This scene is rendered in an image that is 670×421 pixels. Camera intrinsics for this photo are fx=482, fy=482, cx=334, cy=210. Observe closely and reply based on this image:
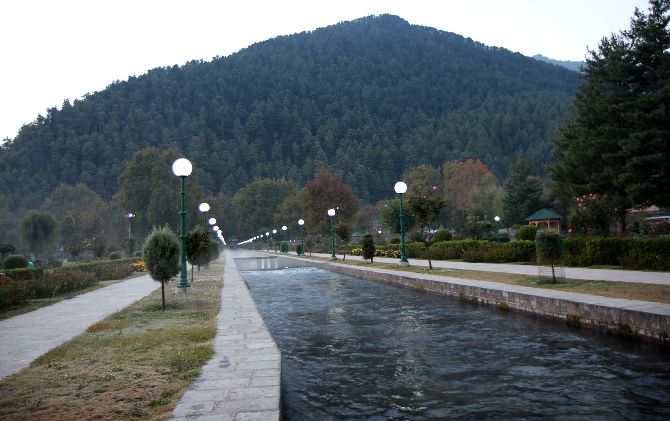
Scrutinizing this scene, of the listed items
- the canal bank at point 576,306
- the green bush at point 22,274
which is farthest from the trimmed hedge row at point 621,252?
the green bush at point 22,274

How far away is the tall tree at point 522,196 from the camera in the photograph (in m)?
67.6

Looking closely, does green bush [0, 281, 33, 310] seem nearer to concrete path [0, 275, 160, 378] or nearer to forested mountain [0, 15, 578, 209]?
concrete path [0, 275, 160, 378]

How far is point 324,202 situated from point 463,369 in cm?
6677

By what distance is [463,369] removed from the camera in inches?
280

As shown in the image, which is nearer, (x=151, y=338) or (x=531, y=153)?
(x=151, y=338)

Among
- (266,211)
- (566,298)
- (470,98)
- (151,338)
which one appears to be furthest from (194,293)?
(470,98)

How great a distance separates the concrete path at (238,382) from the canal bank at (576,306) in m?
6.42

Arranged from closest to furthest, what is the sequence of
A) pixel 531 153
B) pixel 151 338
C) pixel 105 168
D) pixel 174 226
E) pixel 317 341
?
1. pixel 151 338
2. pixel 317 341
3. pixel 174 226
4. pixel 531 153
5. pixel 105 168

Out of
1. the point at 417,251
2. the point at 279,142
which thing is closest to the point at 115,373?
the point at 417,251

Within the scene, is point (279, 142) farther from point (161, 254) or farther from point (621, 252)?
point (161, 254)

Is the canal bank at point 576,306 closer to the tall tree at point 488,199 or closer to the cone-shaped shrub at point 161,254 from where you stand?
the cone-shaped shrub at point 161,254

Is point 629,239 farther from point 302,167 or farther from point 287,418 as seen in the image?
point 302,167

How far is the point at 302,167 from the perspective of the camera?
180 m

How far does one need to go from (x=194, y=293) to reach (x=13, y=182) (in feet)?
487
